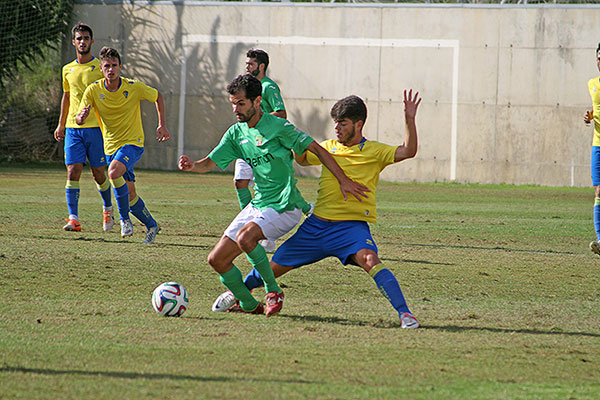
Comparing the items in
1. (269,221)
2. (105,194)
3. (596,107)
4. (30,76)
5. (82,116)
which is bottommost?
(105,194)

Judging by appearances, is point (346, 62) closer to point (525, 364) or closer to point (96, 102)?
point (96, 102)

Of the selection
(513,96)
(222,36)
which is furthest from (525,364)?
(222,36)

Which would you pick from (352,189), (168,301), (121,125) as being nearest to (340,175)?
(352,189)

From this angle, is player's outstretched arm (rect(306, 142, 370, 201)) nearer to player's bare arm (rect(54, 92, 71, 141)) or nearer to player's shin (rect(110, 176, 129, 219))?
player's shin (rect(110, 176, 129, 219))

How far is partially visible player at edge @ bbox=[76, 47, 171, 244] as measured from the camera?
32.3ft

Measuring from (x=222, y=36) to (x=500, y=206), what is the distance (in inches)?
433

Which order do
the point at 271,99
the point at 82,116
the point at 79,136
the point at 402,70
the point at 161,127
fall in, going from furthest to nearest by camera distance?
the point at 402,70 → the point at 79,136 → the point at 161,127 → the point at 82,116 → the point at 271,99

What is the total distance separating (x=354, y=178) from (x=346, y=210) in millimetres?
244

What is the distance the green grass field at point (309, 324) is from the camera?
416 centimetres

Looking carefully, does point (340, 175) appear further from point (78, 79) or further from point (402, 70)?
point (402, 70)

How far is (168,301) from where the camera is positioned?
5.73 meters

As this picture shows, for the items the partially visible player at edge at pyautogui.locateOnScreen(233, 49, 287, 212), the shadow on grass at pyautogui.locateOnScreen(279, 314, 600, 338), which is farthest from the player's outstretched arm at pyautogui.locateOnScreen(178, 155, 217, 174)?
the partially visible player at edge at pyautogui.locateOnScreen(233, 49, 287, 212)

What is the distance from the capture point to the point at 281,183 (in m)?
6.04

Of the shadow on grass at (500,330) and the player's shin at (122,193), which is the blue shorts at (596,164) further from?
the player's shin at (122,193)
